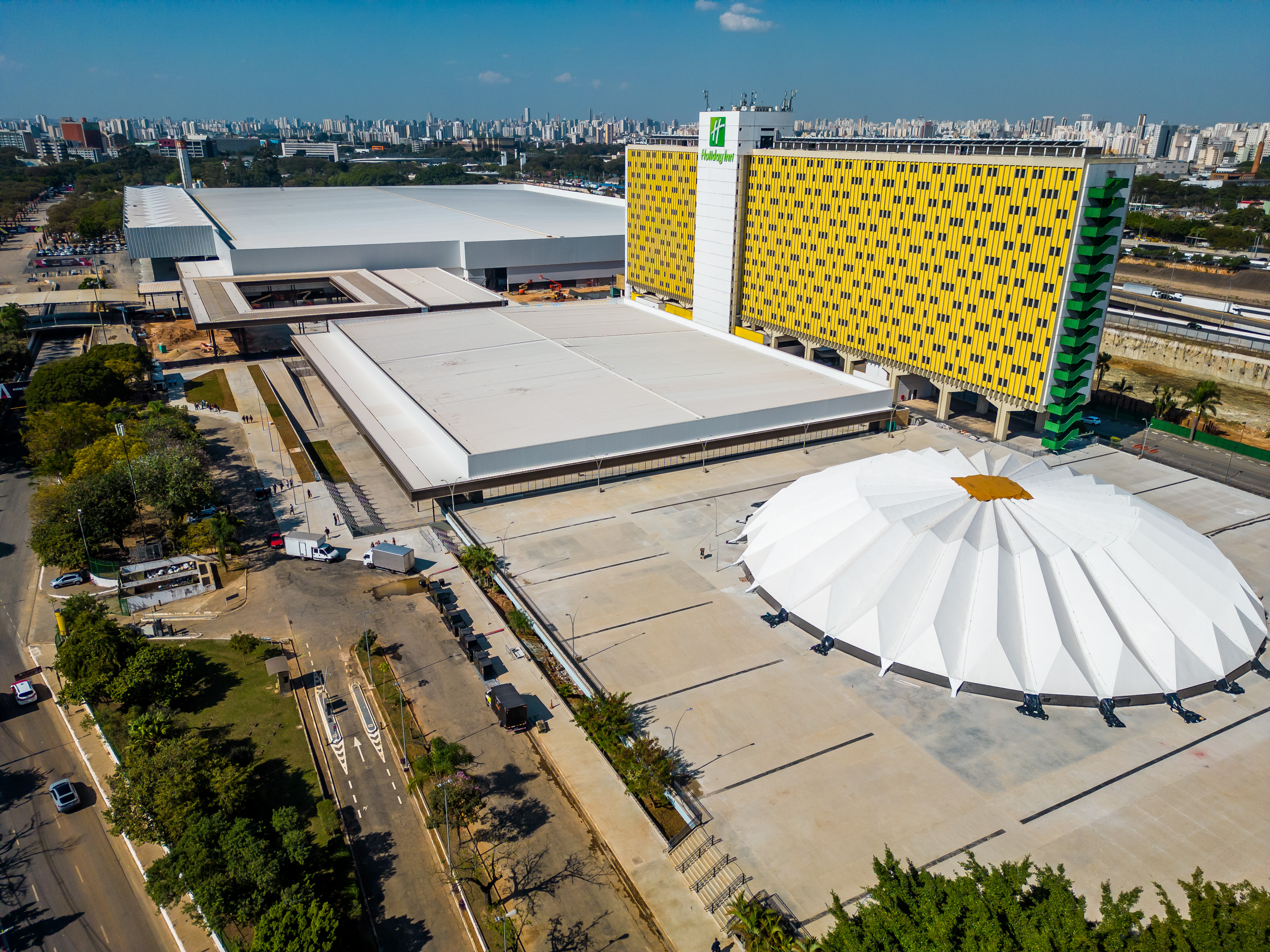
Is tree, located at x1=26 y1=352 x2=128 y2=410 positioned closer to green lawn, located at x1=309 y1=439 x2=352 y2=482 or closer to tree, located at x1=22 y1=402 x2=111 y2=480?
tree, located at x1=22 y1=402 x2=111 y2=480

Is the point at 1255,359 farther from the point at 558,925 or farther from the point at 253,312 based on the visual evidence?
the point at 253,312

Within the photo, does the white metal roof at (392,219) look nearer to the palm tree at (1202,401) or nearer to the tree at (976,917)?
the palm tree at (1202,401)

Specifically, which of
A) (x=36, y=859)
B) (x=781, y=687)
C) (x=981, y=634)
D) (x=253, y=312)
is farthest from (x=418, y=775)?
(x=253, y=312)

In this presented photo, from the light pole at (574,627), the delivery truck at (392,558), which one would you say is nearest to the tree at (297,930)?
the light pole at (574,627)

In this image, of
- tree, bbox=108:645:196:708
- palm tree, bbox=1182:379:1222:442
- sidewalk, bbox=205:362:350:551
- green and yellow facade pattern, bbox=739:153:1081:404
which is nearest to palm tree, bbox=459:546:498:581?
sidewalk, bbox=205:362:350:551

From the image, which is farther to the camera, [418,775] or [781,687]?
[781,687]

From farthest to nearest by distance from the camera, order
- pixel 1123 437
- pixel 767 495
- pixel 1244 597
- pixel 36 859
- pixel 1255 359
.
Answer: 1. pixel 1255 359
2. pixel 1123 437
3. pixel 767 495
4. pixel 1244 597
5. pixel 36 859
